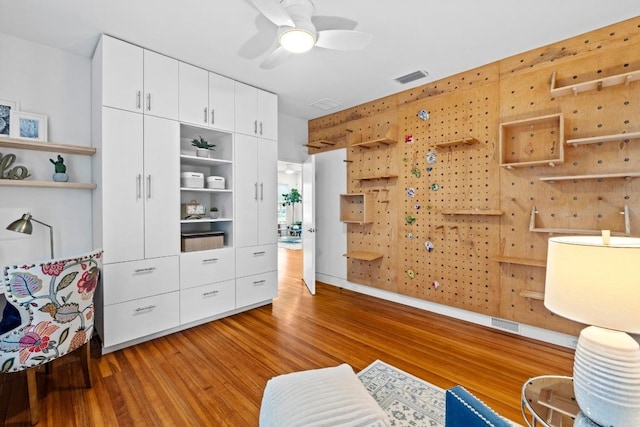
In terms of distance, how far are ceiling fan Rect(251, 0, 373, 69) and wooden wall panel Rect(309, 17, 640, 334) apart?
66.1 inches

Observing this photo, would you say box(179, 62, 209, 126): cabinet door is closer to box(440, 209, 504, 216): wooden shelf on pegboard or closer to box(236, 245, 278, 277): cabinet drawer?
box(236, 245, 278, 277): cabinet drawer

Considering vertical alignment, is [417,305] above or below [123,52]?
below

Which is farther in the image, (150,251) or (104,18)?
(150,251)

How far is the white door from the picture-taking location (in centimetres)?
437

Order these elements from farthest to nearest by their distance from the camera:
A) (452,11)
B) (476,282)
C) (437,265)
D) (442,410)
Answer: (437,265) → (476,282) → (452,11) → (442,410)

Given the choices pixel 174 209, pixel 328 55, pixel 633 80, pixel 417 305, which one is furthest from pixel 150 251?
pixel 633 80

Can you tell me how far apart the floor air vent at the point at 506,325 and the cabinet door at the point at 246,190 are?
2.85 m

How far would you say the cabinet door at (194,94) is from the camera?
9.84ft

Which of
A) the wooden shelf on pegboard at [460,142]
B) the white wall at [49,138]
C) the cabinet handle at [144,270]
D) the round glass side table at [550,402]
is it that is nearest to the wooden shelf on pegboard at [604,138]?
the wooden shelf on pegboard at [460,142]

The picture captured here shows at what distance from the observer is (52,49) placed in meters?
2.73

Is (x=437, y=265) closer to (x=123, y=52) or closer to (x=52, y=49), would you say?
→ (x=123, y=52)

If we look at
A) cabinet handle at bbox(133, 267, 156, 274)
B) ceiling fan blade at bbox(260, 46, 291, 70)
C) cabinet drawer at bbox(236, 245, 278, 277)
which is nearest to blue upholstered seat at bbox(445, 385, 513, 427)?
ceiling fan blade at bbox(260, 46, 291, 70)

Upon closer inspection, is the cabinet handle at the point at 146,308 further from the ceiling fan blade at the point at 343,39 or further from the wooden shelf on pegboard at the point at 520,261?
the wooden shelf on pegboard at the point at 520,261

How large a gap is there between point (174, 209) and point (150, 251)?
18.4 inches
